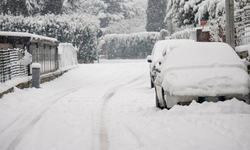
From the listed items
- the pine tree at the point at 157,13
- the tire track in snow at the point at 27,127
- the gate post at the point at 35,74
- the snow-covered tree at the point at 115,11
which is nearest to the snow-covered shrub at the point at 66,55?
the gate post at the point at 35,74

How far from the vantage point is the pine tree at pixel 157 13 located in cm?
4591

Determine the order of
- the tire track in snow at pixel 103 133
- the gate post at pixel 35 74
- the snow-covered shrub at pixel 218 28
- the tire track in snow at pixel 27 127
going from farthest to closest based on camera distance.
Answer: the snow-covered shrub at pixel 218 28, the gate post at pixel 35 74, the tire track in snow at pixel 27 127, the tire track in snow at pixel 103 133

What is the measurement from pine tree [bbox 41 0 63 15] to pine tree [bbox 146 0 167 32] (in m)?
17.2

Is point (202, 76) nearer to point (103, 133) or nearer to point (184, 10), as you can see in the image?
point (103, 133)

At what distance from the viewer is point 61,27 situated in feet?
89.6

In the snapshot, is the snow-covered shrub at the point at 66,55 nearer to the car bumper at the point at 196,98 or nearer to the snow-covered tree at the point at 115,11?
the car bumper at the point at 196,98

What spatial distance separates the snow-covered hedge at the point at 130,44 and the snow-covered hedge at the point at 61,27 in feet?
25.7

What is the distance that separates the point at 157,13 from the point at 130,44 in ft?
35.9

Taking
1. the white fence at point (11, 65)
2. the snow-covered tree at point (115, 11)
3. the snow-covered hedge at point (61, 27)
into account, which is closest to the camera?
the white fence at point (11, 65)

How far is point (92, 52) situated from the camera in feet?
101

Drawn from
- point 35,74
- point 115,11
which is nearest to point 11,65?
point 35,74

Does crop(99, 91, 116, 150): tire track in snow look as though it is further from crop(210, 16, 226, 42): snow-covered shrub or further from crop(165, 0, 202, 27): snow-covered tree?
crop(165, 0, 202, 27): snow-covered tree

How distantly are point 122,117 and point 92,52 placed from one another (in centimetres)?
2396

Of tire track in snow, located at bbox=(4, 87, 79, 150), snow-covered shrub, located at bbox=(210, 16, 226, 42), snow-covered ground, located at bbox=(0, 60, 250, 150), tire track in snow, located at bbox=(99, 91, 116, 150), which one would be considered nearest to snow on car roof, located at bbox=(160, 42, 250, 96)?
snow-covered ground, located at bbox=(0, 60, 250, 150)
